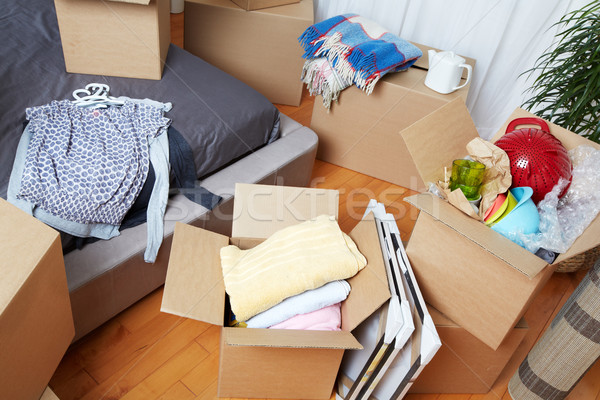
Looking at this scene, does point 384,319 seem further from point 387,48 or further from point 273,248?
point 387,48

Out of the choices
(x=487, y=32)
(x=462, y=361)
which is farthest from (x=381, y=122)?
(x=462, y=361)

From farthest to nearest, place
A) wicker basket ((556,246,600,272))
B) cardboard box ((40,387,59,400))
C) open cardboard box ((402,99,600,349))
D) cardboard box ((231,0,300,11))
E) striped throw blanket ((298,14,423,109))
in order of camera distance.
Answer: cardboard box ((231,0,300,11))
striped throw blanket ((298,14,423,109))
wicker basket ((556,246,600,272))
open cardboard box ((402,99,600,349))
cardboard box ((40,387,59,400))

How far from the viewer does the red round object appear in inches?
43.7

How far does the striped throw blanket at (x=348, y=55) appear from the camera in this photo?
1850mm

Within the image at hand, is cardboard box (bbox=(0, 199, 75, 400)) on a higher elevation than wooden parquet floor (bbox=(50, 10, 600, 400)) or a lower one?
higher

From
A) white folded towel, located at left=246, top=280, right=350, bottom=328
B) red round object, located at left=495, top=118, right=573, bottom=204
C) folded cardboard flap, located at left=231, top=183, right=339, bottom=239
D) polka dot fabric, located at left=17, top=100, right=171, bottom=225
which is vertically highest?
red round object, located at left=495, top=118, right=573, bottom=204

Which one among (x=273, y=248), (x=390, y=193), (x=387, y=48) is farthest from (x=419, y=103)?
(x=273, y=248)

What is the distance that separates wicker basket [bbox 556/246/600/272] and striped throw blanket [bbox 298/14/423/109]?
961 millimetres

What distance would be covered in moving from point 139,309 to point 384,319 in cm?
77

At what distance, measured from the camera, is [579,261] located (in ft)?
5.71

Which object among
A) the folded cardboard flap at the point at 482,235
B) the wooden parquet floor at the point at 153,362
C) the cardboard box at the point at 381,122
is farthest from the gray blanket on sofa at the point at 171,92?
the folded cardboard flap at the point at 482,235

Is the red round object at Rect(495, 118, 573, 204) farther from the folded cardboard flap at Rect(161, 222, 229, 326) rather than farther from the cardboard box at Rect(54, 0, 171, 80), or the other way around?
the cardboard box at Rect(54, 0, 171, 80)

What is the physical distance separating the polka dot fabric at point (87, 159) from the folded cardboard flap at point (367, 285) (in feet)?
2.10

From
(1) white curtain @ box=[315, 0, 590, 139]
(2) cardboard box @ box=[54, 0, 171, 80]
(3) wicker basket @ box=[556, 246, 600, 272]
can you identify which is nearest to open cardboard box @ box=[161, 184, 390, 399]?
(2) cardboard box @ box=[54, 0, 171, 80]
